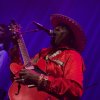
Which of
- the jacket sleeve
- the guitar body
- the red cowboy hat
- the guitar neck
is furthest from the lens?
the red cowboy hat

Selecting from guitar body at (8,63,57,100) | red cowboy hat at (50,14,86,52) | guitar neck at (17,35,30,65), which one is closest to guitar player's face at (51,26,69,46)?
red cowboy hat at (50,14,86,52)

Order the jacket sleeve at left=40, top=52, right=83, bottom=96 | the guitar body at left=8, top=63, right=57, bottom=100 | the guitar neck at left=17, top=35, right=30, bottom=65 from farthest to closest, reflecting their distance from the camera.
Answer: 1. the guitar neck at left=17, top=35, right=30, bottom=65
2. the guitar body at left=8, top=63, right=57, bottom=100
3. the jacket sleeve at left=40, top=52, right=83, bottom=96

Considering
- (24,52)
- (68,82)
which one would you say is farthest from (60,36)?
(68,82)

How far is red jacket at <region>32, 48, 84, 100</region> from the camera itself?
302 cm

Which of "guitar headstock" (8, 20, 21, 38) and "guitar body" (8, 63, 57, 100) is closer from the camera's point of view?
"guitar body" (8, 63, 57, 100)

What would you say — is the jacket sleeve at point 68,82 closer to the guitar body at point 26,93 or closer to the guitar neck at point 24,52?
the guitar body at point 26,93

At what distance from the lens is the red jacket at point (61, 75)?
3021 mm

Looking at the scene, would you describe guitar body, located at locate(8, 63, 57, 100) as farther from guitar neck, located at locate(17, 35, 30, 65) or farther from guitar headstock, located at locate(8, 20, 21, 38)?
guitar headstock, located at locate(8, 20, 21, 38)

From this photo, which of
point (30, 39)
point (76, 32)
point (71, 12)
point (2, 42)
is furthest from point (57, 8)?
point (76, 32)

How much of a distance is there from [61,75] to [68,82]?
0.68 feet

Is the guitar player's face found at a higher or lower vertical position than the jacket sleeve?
higher

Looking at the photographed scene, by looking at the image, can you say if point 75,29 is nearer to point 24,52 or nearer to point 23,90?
point 24,52

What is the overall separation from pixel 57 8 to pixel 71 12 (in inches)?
12.1

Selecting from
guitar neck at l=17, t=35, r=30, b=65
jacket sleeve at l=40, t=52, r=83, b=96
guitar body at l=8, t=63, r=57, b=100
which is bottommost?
guitar body at l=8, t=63, r=57, b=100
